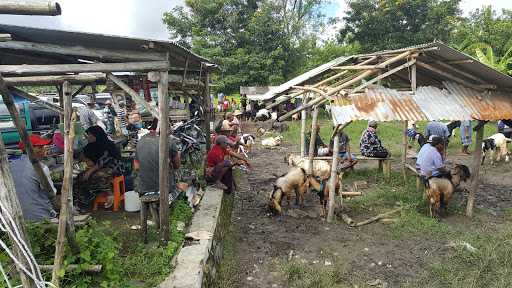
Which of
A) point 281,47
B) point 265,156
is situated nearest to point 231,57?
point 281,47

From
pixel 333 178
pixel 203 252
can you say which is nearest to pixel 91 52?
pixel 203 252

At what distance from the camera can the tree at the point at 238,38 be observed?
82.9 feet

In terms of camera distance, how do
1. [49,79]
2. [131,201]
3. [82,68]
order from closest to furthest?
1. [49,79]
2. [82,68]
3. [131,201]

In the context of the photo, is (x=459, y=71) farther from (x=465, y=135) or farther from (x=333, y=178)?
(x=465, y=135)

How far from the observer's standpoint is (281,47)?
2595 centimetres

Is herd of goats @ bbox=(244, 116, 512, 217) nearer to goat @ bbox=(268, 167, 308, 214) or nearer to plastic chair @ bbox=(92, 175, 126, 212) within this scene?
goat @ bbox=(268, 167, 308, 214)

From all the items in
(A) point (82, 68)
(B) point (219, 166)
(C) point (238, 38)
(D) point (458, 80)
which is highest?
(C) point (238, 38)

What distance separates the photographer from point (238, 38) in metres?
25.7

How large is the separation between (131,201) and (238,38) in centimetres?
2043

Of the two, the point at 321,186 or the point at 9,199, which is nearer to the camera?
the point at 9,199

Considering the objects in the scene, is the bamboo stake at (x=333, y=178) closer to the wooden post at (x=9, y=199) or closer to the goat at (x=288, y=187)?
the goat at (x=288, y=187)

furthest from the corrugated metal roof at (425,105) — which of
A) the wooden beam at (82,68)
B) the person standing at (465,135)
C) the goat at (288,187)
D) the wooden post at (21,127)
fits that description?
the person standing at (465,135)

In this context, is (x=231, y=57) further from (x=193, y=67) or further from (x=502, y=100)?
(x=502, y=100)

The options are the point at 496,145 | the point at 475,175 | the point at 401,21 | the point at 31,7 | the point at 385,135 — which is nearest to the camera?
the point at 31,7
